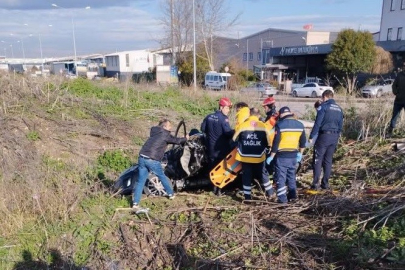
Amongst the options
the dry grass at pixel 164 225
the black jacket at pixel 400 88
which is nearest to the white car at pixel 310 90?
the black jacket at pixel 400 88

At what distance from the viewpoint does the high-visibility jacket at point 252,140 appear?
5508 mm

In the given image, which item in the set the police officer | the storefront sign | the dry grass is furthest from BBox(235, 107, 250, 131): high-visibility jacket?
the storefront sign

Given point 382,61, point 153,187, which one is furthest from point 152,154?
point 382,61

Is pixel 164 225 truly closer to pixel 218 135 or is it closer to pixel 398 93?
pixel 218 135

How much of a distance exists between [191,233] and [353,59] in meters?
32.1

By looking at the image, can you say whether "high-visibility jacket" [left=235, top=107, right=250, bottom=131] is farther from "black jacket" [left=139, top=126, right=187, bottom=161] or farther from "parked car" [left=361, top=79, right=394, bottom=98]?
"parked car" [left=361, top=79, right=394, bottom=98]

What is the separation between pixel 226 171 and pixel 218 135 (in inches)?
24.9

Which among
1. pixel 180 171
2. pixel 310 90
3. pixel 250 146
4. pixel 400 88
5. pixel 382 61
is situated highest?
pixel 382 61

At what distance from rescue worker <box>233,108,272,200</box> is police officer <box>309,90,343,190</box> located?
98 cm

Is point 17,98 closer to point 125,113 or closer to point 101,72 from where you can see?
point 125,113

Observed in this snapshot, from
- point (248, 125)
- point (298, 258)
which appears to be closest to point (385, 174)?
point (248, 125)

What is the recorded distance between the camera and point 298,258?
401 cm

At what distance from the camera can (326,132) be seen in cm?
598

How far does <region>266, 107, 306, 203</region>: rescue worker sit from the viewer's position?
530 centimetres
